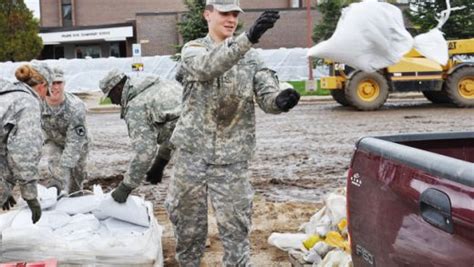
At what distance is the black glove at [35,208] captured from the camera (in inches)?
158

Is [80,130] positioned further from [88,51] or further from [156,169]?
[88,51]

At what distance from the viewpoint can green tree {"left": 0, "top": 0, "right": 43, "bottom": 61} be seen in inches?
1335

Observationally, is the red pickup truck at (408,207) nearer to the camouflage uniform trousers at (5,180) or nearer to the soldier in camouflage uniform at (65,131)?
the camouflage uniform trousers at (5,180)

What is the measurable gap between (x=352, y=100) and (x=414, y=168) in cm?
1495

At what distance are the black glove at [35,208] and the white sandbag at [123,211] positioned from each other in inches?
18.5

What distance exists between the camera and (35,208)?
13.3 feet

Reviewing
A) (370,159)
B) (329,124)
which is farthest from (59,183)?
(329,124)

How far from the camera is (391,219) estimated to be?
224 centimetres

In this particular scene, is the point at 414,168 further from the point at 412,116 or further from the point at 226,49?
the point at 412,116

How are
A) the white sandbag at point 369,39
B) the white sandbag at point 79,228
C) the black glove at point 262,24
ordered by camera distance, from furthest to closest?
the white sandbag at point 79,228 → the white sandbag at point 369,39 → the black glove at point 262,24

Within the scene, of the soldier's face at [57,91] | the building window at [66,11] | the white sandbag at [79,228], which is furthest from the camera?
the building window at [66,11]

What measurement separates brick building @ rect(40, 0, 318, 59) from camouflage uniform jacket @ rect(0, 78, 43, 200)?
101 feet

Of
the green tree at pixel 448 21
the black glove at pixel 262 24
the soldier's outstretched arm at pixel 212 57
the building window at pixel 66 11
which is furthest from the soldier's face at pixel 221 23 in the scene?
the building window at pixel 66 11

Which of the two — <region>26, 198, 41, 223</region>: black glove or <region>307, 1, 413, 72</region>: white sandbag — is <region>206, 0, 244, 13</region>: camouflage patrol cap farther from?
<region>26, 198, 41, 223</region>: black glove
